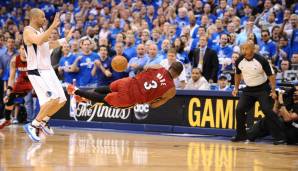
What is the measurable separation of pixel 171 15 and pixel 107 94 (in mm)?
8445

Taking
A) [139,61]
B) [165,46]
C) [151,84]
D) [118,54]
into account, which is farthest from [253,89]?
[118,54]

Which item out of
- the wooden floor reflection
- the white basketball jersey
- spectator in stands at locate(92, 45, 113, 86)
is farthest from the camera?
spectator in stands at locate(92, 45, 113, 86)

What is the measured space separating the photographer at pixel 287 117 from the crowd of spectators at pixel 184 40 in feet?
4.14

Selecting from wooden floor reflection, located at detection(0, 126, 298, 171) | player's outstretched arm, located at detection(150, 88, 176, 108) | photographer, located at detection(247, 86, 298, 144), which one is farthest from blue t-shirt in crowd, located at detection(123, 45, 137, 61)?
player's outstretched arm, located at detection(150, 88, 176, 108)

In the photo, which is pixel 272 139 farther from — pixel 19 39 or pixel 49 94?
pixel 19 39

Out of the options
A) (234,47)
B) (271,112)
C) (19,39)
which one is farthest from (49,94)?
(19,39)

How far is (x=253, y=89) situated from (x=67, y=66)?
6.57 metres

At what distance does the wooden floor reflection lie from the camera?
354 inches

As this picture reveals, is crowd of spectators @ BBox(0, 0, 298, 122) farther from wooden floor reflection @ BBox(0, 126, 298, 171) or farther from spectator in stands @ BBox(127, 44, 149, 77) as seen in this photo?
wooden floor reflection @ BBox(0, 126, 298, 171)

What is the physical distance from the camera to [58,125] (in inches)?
744

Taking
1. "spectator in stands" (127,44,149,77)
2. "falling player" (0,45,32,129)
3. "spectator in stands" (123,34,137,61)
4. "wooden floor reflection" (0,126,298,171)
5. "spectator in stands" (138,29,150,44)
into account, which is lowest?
"wooden floor reflection" (0,126,298,171)

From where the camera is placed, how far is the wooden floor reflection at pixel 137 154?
899cm

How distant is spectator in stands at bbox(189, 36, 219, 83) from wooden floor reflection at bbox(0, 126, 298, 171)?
2.83m

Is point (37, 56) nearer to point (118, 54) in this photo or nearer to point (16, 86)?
point (16, 86)
